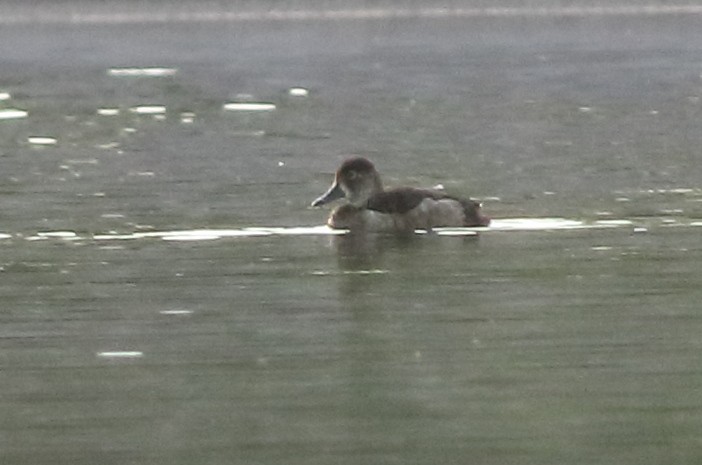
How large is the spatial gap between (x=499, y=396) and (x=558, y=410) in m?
0.36

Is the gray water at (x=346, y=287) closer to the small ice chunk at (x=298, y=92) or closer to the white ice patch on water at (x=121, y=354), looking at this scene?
the white ice patch on water at (x=121, y=354)

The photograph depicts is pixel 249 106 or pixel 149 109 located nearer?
pixel 149 109

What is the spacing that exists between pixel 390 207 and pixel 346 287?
253cm

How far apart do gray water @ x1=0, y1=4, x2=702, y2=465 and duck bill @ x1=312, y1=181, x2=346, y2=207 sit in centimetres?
12

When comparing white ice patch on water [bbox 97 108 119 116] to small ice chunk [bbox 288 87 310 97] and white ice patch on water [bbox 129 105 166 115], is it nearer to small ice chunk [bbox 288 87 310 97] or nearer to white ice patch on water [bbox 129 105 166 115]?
white ice patch on water [bbox 129 105 166 115]

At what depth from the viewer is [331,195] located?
15.4 metres

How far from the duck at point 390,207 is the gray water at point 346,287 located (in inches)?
8.8

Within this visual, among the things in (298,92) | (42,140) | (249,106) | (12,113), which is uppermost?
(42,140)

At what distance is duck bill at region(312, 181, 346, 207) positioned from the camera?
1528 cm

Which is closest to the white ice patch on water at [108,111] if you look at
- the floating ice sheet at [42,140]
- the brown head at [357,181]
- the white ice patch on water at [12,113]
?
the white ice patch on water at [12,113]

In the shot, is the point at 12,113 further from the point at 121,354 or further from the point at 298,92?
the point at 121,354

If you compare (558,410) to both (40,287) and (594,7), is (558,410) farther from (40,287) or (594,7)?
(594,7)

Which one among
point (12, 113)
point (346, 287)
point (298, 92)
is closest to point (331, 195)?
point (346, 287)

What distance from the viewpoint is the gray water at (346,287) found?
880 cm
